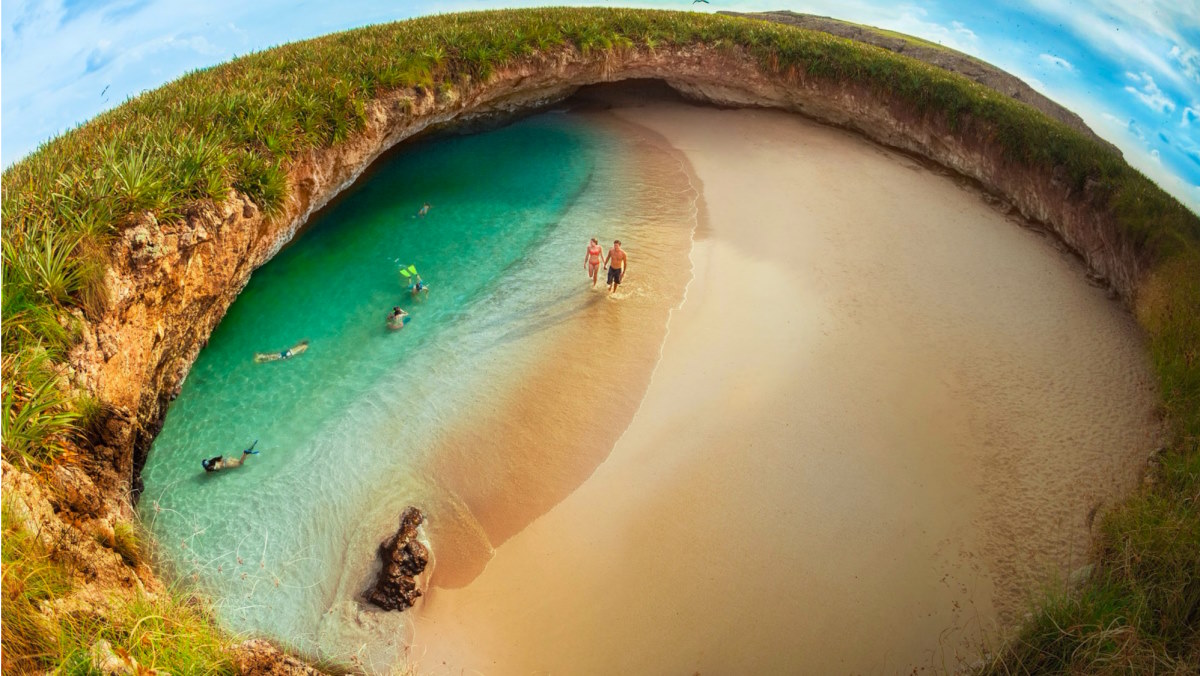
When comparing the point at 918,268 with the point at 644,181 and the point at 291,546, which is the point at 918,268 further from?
the point at 291,546

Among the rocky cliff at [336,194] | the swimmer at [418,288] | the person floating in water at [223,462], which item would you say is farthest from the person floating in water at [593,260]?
the person floating in water at [223,462]

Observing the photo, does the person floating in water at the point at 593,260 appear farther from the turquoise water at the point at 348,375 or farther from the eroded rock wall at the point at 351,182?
the eroded rock wall at the point at 351,182

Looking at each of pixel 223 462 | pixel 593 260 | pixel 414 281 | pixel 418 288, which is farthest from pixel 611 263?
pixel 223 462

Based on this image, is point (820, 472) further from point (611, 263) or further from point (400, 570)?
point (400, 570)

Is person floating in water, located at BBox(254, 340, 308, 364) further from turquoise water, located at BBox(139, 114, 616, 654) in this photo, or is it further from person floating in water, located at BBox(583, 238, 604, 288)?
person floating in water, located at BBox(583, 238, 604, 288)

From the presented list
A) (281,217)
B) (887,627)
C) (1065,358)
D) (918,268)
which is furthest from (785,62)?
(887,627)

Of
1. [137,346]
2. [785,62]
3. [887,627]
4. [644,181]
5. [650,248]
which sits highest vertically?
[785,62]
